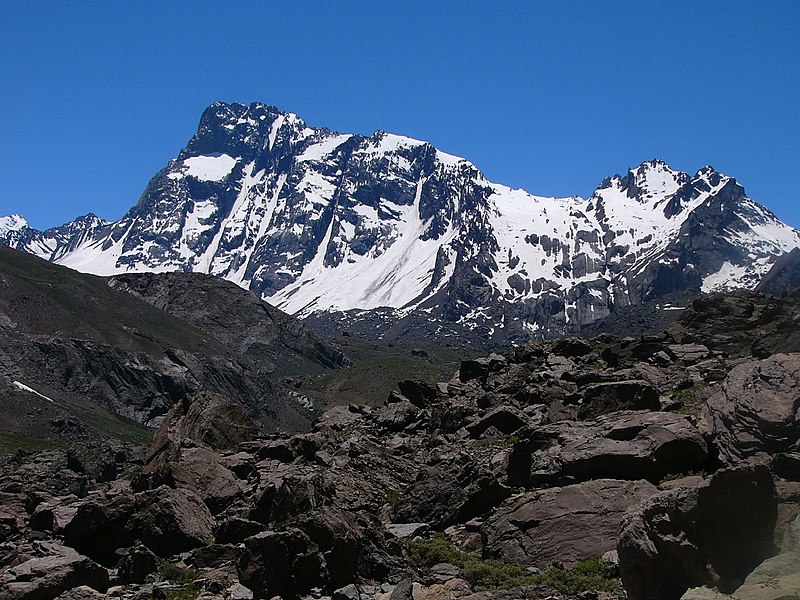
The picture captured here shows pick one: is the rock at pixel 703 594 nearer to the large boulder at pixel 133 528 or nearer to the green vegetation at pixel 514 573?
the green vegetation at pixel 514 573

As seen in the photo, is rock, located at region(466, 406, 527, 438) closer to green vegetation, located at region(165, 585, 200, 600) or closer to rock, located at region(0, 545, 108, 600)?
green vegetation, located at region(165, 585, 200, 600)

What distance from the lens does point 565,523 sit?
26.5 m

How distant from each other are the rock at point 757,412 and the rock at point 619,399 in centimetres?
803

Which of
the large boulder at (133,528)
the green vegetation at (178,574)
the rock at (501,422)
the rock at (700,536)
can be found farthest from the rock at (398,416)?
the rock at (700,536)

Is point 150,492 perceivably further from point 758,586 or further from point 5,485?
point 5,485

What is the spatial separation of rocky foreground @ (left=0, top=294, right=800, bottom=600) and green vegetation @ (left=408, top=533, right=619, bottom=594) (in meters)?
0.08

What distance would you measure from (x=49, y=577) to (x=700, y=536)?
17.5 meters

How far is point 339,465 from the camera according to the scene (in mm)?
43375

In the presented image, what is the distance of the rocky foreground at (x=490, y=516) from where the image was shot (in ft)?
62.7

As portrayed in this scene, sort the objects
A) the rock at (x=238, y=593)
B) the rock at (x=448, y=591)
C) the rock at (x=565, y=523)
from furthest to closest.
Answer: the rock at (x=565, y=523) < the rock at (x=238, y=593) < the rock at (x=448, y=591)

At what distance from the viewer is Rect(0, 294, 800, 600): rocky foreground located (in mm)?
19125

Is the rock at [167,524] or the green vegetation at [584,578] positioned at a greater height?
the rock at [167,524]

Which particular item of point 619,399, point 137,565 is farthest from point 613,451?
point 137,565

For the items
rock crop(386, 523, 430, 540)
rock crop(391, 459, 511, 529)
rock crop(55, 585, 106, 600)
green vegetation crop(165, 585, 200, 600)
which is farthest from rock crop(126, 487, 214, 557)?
rock crop(391, 459, 511, 529)
